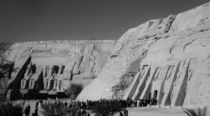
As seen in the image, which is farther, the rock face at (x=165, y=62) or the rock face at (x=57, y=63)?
the rock face at (x=57, y=63)

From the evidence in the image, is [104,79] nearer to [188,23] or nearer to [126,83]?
[126,83]

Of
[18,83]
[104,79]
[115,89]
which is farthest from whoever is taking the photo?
[18,83]

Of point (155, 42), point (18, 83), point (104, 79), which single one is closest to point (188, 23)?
point (155, 42)

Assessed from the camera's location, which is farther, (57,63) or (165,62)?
(57,63)

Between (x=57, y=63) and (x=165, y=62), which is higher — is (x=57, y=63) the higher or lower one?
the higher one
